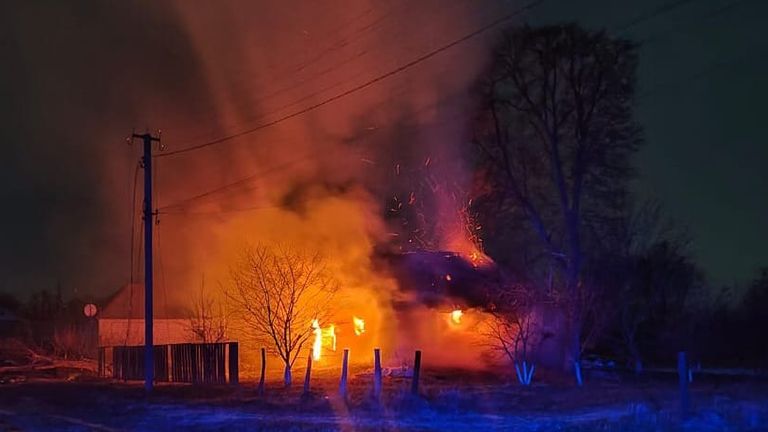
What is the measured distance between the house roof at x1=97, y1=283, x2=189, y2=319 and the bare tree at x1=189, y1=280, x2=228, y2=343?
403 inches

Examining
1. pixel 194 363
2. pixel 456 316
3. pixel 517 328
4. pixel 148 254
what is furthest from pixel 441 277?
pixel 148 254

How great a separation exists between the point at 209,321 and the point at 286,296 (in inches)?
458

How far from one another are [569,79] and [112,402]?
2153 centimetres

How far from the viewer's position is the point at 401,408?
1823cm

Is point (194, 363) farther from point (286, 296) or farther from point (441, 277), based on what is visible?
point (441, 277)

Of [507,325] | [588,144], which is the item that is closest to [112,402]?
[507,325]

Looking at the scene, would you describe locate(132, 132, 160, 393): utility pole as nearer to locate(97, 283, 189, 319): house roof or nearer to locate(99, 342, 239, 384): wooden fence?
locate(99, 342, 239, 384): wooden fence

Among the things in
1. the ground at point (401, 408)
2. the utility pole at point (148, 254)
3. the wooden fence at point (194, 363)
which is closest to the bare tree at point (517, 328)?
the ground at point (401, 408)

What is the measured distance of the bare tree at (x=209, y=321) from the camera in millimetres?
36844

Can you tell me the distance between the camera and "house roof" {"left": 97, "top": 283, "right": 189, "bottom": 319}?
50156 millimetres

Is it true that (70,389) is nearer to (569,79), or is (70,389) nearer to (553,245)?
(553,245)

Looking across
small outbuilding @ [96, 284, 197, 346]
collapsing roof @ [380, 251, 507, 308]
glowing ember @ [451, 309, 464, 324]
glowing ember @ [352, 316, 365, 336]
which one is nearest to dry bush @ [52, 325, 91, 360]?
small outbuilding @ [96, 284, 197, 346]

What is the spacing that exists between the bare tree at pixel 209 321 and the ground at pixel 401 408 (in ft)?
28.1

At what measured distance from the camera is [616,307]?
36.0 m
